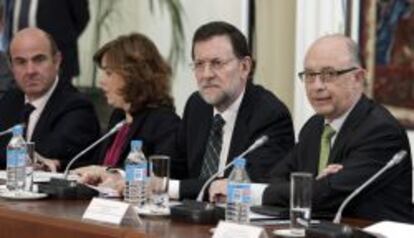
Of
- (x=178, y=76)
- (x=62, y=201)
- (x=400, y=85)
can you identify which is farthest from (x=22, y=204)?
(x=178, y=76)

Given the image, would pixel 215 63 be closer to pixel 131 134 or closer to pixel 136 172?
pixel 131 134

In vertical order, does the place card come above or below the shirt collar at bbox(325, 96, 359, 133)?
below

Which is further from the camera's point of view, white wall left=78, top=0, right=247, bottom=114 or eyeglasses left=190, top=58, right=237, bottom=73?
white wall left=78, top=0, right=247, bottom=114

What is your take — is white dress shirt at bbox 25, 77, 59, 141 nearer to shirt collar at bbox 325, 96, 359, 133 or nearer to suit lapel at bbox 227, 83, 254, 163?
suit lapel at bbox 227, 83, 254, 163

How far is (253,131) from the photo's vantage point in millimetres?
3510

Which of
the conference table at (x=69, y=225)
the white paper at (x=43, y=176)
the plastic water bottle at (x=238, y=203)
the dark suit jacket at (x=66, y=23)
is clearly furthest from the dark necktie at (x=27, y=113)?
the plastic water bottle at (x=238, y=203)

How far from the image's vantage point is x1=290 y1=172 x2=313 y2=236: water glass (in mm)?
2498

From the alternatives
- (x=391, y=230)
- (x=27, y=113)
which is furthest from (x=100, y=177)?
(x=391, y=230)

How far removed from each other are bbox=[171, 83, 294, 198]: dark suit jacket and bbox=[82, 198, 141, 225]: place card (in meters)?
0.75

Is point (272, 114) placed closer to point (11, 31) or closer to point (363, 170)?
point (363, 170)

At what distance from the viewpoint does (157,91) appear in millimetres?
3977

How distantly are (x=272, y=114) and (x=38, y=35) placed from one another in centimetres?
145

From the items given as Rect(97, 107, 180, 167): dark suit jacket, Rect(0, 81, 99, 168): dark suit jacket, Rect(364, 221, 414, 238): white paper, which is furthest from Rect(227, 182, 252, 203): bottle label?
Rect(0, 81, 99, 168): dark suit jacket

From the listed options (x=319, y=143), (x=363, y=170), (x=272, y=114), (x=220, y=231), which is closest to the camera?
(x=220, y=231)
